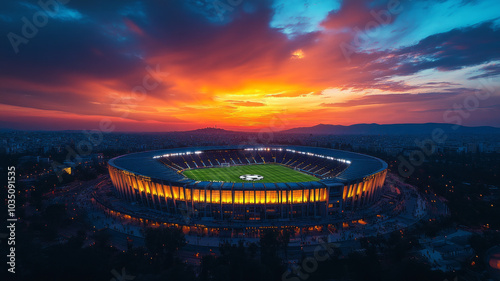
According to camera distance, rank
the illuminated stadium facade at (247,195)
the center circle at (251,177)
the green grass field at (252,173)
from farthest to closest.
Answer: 1. the green grass field at (252,173)
2. the center circle at (251,177)
3. the illuminated stadium facade at (247,195)

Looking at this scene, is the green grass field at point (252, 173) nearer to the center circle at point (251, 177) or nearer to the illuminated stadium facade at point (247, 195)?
the center circle at point (251, 177)

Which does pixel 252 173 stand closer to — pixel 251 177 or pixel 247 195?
pixel 251 177

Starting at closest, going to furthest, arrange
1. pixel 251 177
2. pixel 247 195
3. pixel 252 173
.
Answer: pixel 247 195 < pixel 251 177 < pixel 252 173

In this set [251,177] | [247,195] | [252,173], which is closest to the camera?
[247,195]

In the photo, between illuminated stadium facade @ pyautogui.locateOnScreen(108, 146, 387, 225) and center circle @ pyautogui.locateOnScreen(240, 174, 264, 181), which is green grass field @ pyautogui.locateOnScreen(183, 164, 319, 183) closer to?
center circle @ pyautogui.locateOnScreen(240, 174, 264, 181)

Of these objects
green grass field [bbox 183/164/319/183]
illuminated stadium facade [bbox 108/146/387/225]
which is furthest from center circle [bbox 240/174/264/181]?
illuminated stadium facade [bbox 108/146/387/225]

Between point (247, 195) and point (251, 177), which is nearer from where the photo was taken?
point (247, 195)

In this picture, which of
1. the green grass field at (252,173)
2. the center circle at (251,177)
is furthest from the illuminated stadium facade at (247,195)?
the center circle at (251,177)

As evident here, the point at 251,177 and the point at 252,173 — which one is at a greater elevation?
the point at 251,177

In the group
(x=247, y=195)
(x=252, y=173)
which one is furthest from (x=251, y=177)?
(x=247, y=195)
